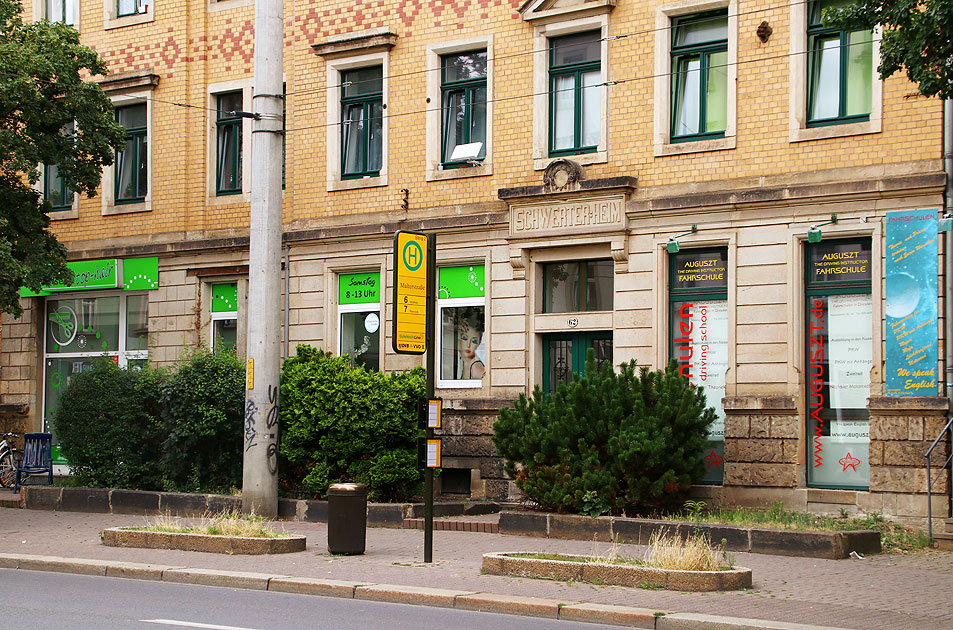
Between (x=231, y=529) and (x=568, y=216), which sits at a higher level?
(x=568, y=216)

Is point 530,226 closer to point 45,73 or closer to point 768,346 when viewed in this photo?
point 768,346

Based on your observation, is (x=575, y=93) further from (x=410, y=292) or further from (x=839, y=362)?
(x=410, y=292)

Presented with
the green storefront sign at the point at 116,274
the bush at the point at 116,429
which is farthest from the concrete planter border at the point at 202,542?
the green storefront sign at the point at 116,274

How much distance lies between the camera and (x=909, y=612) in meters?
10.8

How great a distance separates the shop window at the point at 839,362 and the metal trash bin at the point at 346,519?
6912mm

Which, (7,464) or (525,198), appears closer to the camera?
(525,198)

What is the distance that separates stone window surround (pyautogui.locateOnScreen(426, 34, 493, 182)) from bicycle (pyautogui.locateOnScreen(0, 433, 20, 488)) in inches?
401

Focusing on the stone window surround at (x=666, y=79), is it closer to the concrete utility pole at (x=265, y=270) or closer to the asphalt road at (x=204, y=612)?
the concrete utility pole at (x=265, y=270)

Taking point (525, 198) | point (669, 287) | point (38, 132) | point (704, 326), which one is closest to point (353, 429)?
point (525, 198)

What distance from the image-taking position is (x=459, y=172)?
845 inches

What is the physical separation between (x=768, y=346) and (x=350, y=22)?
10098mm

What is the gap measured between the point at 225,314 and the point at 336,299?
2.92 m

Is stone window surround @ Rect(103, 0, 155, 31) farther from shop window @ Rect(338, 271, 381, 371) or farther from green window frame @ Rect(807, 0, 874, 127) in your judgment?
green window frame @ Rect(807, 0, 874, 127)

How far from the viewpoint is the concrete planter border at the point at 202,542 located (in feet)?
48.6
